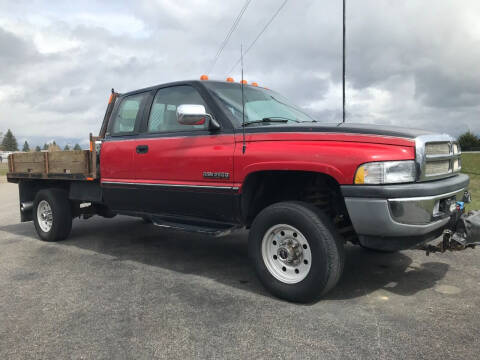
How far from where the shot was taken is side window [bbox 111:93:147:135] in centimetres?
516

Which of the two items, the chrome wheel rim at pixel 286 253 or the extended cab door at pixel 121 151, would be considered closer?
the chrome wheel rim at pixel 286 253

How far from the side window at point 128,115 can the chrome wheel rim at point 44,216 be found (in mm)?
1925

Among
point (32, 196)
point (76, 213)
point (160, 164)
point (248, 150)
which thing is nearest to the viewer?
point (248, 150)

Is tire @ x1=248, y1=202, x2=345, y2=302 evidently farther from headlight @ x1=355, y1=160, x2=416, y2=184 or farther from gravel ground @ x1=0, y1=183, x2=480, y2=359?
headlight @ x1=355, y1=160, x2=416, y2=184

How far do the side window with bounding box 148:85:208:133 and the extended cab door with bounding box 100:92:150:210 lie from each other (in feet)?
0.67

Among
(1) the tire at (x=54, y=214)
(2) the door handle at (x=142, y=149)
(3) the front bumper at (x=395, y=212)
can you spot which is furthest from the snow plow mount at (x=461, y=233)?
(1) the tire at (x=54, y=214)

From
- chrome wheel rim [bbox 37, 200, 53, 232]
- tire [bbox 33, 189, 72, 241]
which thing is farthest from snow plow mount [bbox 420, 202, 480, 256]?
chrome wheel rim [bbox 37, 200, 53, 232]

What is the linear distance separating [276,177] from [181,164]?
1057 mm

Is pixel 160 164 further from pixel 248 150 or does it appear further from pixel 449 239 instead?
pixel 449 239

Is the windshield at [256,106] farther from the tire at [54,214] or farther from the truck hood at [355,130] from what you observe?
the tire at [54,214]

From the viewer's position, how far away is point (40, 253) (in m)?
5.58

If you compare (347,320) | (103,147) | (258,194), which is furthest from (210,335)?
(103,147)

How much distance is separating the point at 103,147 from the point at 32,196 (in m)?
2.32

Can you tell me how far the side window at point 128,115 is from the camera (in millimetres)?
5156
